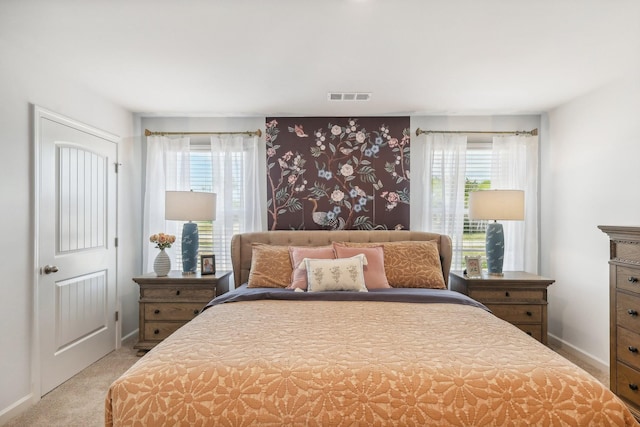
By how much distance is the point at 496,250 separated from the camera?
11.6 feet

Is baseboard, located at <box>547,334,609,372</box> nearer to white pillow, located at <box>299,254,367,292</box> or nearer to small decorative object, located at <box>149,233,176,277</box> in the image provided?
white pillow, located at <box>299,254,367,292</box>

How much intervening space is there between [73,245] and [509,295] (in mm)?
3751

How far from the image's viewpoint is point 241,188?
4023 mm

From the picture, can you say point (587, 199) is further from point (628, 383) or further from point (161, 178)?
point (161, 178)

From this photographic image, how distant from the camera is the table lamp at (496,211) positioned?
343 cm

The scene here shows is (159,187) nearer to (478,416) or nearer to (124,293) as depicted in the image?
(124,293)

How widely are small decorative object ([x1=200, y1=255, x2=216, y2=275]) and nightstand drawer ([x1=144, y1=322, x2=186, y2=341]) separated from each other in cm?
52

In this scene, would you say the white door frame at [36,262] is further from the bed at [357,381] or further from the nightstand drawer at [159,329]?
the bed at [357,381]

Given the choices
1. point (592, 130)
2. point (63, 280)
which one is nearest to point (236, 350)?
point (63, 280)

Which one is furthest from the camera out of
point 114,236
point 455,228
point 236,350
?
point 455,228

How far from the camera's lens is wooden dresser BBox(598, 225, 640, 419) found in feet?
7.36

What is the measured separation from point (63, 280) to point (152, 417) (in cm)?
207

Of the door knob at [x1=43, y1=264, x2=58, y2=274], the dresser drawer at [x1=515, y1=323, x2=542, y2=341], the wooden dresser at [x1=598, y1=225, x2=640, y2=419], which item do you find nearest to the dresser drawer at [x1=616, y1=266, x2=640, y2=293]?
the wooden dresser at [x1=598, y1=225, x2=640, y2=419]

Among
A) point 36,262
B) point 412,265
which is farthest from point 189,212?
point 412,265
